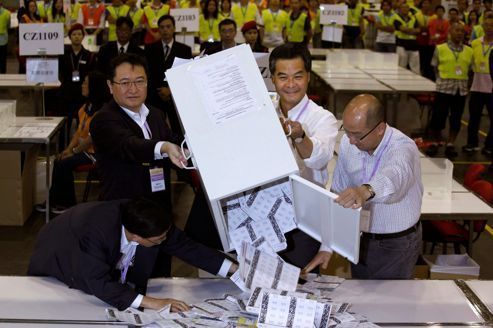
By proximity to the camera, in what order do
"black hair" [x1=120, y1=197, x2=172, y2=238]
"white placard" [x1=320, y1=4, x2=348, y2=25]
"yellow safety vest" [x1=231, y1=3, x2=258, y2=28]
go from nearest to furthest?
1. "black hair" [x1=120, y1=197, x2=172, y2=238]
2. "white placard" [x1=320, y1=4, x2=348, y2=25]
3. "yellow safety vest" [x1=231, y1=3, x2=258, y2=28]

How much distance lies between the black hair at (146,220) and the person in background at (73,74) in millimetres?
5483

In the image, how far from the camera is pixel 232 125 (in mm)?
3072

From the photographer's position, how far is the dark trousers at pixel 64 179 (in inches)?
273

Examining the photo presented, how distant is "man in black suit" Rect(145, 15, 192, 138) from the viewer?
8.81 metres

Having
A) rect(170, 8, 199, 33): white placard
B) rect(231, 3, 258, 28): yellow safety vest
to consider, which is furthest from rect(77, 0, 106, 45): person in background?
rect(170, 8, 199, 33): white placard

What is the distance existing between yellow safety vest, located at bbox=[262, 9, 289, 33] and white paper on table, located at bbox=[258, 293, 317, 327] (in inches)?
404

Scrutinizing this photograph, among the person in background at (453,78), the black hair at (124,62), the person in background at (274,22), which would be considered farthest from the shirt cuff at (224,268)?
the person in background at (274,22)

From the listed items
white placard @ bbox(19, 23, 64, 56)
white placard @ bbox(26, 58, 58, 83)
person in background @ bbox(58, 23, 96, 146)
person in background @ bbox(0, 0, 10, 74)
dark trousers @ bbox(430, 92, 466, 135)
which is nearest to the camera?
white placard @ bbox(26, 58, 58, 83)

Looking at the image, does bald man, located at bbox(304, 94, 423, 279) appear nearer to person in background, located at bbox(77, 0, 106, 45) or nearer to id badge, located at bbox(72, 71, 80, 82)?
id badge, located at bbox(72, 71, 80, 82)

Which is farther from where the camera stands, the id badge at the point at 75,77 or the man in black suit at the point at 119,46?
the man in black suit at the point at 119,46

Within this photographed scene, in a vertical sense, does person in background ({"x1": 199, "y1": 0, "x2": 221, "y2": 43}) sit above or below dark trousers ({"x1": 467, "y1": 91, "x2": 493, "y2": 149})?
above

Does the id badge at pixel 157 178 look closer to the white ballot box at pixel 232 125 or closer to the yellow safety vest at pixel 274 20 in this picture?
the white ballot box at pixel 232 125

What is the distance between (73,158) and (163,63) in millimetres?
2367

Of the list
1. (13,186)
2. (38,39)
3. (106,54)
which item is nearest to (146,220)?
(13,186)
